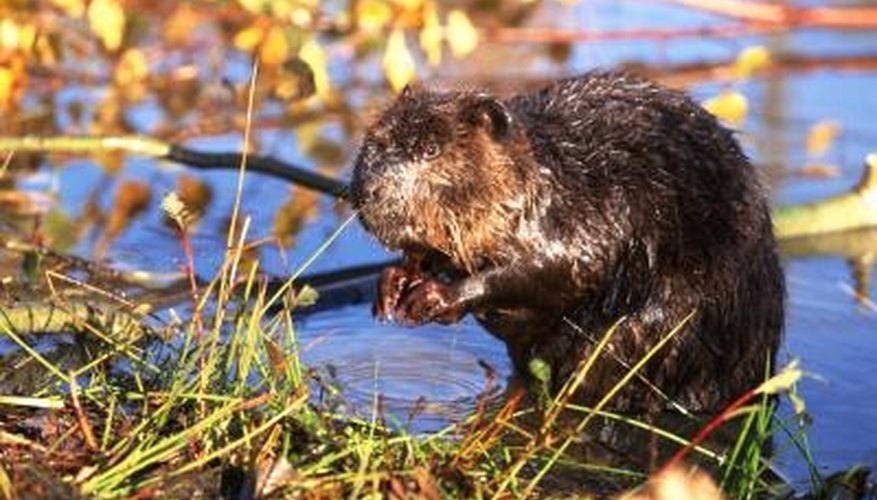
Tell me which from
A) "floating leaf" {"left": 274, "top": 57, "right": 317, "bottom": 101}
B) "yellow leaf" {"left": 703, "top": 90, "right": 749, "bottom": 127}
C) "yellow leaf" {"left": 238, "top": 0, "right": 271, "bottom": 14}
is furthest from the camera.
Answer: "yellow leaf" {"left": 238, "top": 0, "right": 271, "bottom": 14}

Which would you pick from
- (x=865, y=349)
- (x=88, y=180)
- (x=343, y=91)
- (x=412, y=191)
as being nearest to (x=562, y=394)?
(x=412, y=191)

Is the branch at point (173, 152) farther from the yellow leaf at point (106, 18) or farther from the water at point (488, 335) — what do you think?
the yellow leaf at point (106, 18)

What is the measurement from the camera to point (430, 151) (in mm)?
3588

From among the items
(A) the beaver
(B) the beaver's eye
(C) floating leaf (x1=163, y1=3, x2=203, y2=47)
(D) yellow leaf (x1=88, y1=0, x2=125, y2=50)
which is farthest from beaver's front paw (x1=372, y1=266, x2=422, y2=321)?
(C) floating leaf (x1=163, y1=3, x2=203, y2=47)

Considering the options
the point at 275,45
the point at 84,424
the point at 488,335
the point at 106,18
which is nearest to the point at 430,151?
the point at 488,335

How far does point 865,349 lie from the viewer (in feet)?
14.1

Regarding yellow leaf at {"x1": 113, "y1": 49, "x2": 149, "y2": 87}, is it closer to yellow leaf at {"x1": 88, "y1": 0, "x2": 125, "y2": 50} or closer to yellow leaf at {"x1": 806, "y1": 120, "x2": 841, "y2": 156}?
yellow leaf at {"x1": 88, "y1": 0, "x2": 125, "y2": 50}

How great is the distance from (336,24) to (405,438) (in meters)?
3.66

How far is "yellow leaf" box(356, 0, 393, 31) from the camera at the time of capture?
595cm

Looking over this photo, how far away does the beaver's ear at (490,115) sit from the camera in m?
3.64

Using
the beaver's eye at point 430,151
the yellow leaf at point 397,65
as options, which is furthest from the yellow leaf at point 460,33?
the beaver's eye at point 430,151

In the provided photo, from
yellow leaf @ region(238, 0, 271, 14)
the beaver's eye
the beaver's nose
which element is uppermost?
yellow leaf @ region(238, 0, 271, 14)

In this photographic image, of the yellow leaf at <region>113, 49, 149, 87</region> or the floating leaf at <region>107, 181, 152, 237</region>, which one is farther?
the yellow leaf at <region>113, 49, 149, 87</region>

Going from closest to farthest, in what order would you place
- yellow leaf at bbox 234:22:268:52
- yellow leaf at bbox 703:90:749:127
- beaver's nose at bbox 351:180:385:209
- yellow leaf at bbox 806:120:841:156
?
beaver's nose at bbox 351:180:385:209, yellow leaf at bbox 703:90:749:127, yellow leaf at bbox 234:22:268:52, yellow leaf at bbox 806:120:841:156
